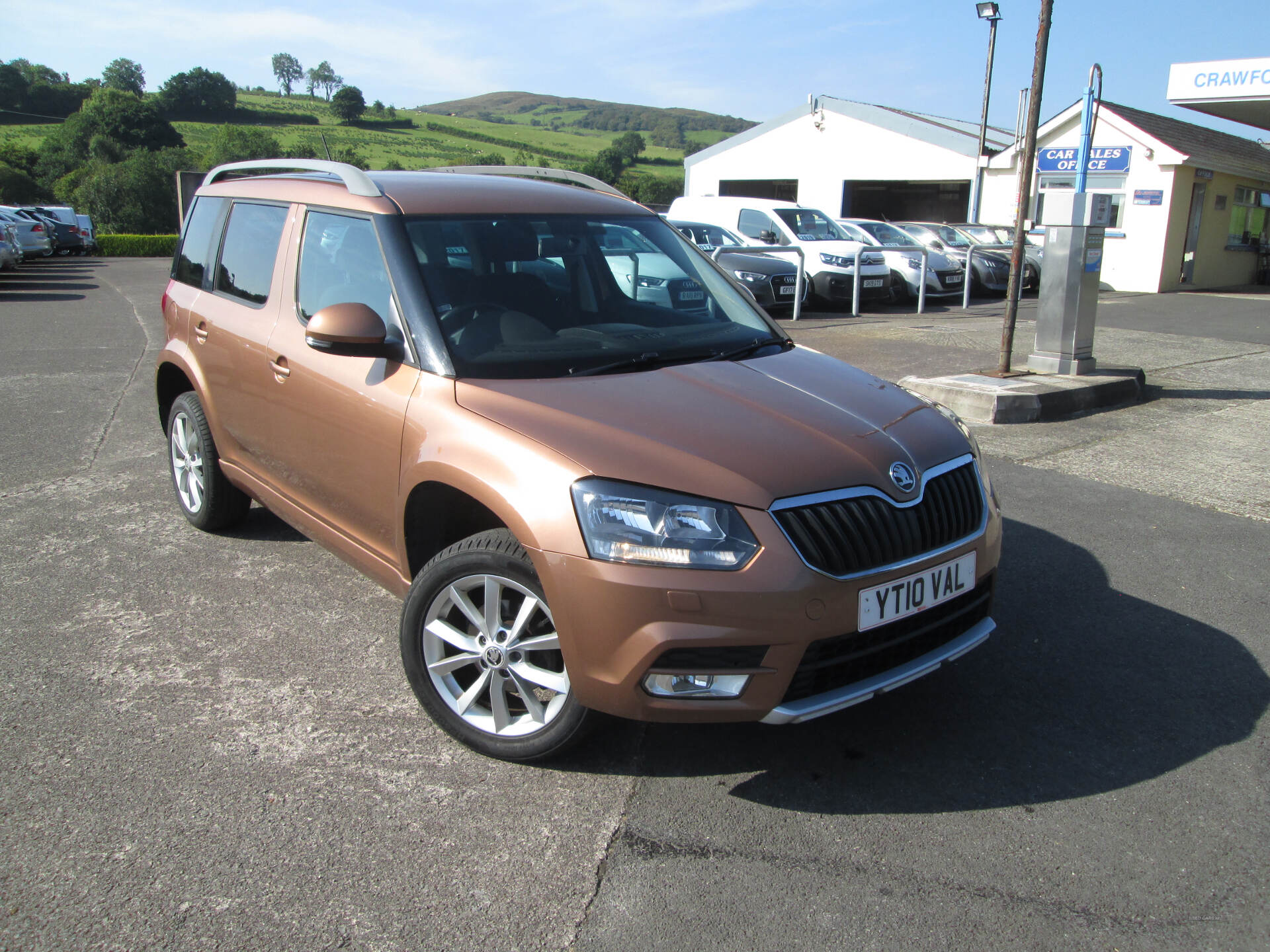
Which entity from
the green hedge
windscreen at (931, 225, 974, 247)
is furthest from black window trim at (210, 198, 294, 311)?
the green hedge

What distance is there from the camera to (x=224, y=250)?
181 inches

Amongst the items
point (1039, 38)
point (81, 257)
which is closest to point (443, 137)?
point (81, 257)

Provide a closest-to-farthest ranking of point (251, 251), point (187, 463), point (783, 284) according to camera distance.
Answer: point (251, 251) → point (187, 463) → point (783, 284)

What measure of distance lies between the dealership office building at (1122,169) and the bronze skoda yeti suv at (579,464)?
68.6 feet

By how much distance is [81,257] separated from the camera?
40594 mm

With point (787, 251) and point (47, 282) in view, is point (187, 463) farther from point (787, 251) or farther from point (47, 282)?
point (47, 282)

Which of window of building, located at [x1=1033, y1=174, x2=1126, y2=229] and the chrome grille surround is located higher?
window of building, located at [x1=1033, y1=174, x2=1126, y2=229]

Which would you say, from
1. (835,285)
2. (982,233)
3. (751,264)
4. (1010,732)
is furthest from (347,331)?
(982,233)

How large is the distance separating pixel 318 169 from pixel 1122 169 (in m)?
23.9

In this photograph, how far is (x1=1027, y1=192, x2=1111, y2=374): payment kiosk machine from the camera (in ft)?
28.8

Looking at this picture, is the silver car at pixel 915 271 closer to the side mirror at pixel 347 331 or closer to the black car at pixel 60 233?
the side mirror at pixel 347 331

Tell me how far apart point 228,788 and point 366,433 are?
1.23 m

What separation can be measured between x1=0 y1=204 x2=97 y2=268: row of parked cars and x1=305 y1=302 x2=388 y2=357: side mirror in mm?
22440

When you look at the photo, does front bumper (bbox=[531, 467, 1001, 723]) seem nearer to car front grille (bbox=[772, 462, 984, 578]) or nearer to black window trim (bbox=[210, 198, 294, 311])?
car front grille (bbox=[772, 462, 984, 578])
